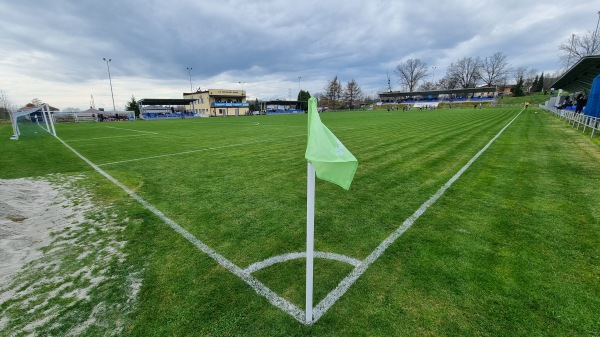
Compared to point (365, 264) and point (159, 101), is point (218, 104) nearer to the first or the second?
point (159, 101)

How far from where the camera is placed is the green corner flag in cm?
197

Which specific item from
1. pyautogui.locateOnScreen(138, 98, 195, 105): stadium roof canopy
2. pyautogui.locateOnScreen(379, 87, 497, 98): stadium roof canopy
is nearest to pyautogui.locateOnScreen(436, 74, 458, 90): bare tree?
pyautogui.locateOnScreen(379, 87, 497, 98): stadium roof canopy

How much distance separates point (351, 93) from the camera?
109m

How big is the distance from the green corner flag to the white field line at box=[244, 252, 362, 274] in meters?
1.81

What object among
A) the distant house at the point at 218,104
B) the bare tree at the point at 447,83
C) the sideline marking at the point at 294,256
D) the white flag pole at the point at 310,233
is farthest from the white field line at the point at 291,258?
the bare tree at the point at 447,83

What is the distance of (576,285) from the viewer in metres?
2.86

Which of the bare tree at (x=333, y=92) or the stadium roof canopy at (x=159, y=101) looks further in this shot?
the bare tree at (x=333, y=92)

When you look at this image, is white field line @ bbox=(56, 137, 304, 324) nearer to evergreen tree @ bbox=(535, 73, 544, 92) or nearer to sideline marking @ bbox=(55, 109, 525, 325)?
sideline marking @ bbox=(55, 109, 525, 325)

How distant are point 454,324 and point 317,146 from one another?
208 centimetres

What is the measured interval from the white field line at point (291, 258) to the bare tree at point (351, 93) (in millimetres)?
108800

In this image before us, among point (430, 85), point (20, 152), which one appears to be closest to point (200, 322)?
point (20, 152)

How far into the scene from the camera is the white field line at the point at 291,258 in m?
3.32

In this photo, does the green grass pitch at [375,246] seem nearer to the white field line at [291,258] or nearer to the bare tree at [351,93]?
the white field line at [291,258]

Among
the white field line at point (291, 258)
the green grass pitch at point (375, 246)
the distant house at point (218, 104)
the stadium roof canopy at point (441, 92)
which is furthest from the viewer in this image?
the stadium roof canopy at point (441, 92)
